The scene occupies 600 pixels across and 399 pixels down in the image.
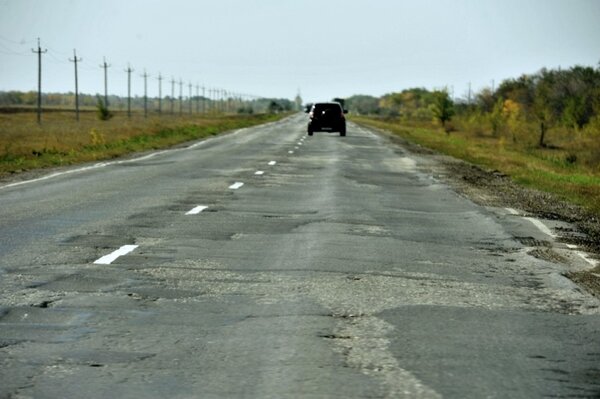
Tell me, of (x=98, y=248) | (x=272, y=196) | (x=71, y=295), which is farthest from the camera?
(x=272, y=196)

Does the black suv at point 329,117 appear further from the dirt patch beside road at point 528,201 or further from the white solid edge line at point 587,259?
the white solid edge line at point 587,259

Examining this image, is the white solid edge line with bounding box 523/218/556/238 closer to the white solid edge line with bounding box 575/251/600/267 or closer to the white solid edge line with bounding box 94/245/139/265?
the white solid edge line with bounding box 575/251/600/267

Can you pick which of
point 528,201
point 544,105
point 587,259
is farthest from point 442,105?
point 587,259

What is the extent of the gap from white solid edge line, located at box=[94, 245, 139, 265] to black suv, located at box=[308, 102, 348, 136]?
48598mm

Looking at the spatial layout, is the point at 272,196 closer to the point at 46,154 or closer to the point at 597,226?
the point at 597,226

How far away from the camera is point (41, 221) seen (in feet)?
48.7

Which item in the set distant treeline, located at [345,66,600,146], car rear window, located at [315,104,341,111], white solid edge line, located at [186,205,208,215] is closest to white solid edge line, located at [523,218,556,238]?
white solid edge line, located at [186,205,208,215]

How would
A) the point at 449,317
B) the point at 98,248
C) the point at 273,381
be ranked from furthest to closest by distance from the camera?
1. the point at 98,248
2. the point at 449,317
3. the point at 273,381

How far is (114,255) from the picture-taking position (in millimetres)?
11383

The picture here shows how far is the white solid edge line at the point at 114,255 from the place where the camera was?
10.9 m

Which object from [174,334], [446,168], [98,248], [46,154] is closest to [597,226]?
[98,248]

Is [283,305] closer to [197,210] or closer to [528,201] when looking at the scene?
[197,210]

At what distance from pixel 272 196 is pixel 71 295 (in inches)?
440

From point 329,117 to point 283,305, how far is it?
52.3m
